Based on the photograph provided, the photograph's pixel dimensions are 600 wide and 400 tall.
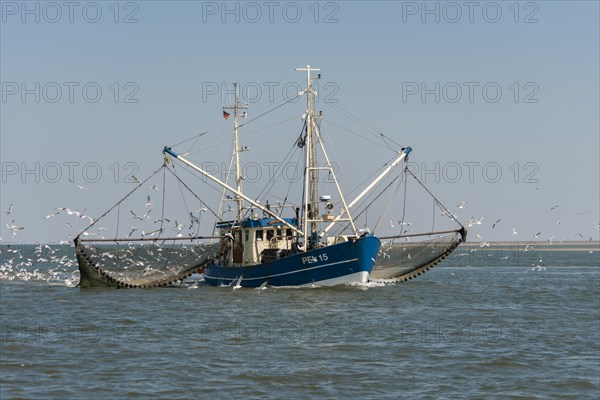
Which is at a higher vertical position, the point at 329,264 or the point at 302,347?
the point at 329,264

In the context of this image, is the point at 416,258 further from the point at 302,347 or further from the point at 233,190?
the point at 302,347

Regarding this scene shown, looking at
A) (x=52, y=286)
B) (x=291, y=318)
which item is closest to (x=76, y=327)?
(x=291, y=318)

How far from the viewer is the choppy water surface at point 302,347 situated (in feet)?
74.1

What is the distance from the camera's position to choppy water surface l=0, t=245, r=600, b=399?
22578 mm

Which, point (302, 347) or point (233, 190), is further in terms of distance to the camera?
point (233, 190)

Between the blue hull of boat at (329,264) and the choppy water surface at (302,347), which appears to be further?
the blue hull of boat at (329,264)

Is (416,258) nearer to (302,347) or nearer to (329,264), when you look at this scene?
(329,264)

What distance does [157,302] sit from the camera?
151 feet

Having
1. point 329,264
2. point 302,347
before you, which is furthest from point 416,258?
point 302,347

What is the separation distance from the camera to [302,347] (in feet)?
93.7

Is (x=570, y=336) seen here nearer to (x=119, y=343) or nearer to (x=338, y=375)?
Answer: (x=338, y=375)

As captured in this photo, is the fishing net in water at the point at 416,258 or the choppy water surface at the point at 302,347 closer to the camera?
the choppy water surface at the point at 302,347

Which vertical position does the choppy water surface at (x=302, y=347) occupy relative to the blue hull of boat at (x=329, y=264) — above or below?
below

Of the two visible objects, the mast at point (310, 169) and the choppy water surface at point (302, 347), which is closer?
the choppy water surface at point (302, 347)
